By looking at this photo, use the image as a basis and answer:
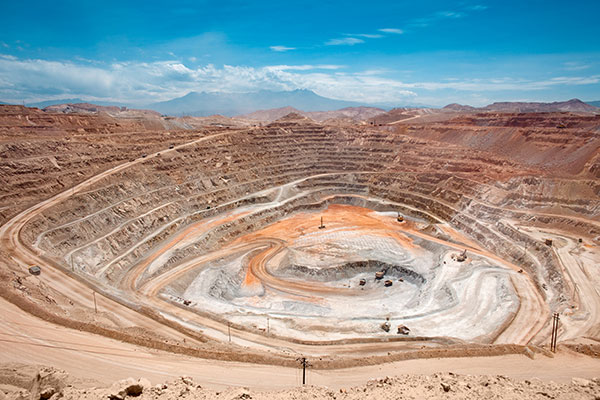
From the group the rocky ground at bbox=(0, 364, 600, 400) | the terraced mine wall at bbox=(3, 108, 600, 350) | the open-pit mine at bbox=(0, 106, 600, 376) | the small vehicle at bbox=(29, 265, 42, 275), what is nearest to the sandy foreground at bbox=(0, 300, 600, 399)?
the rocky ground at bbox=(0, 364, 600, 400)

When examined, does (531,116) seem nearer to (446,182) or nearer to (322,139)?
(446,182)

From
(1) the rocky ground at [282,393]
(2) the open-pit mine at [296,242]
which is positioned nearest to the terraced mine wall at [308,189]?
(2) the open-pit mine at [296,242]

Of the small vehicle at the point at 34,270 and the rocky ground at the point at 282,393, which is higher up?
the rocky ground at the point at 282,393

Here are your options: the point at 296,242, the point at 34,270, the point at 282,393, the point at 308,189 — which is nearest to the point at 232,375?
the point at 282,393

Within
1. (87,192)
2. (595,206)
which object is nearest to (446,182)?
(595,206)

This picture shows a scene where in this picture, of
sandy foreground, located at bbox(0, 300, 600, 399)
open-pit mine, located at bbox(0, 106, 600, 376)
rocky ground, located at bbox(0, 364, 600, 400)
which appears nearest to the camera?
rocky ground, located at bbox(0, 364, 600, 400)

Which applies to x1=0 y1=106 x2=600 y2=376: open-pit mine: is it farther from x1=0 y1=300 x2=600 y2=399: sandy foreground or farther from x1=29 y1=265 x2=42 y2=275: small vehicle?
x1=0 y1=300 x2=600 y2=399: sandy foreground

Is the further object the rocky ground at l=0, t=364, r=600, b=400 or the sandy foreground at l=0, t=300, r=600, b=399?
the sandy foreground at l=0, t=300, r=600, b=399

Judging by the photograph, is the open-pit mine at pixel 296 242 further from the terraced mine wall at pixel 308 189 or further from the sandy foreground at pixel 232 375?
the sandy foreground at pixel 232 375
